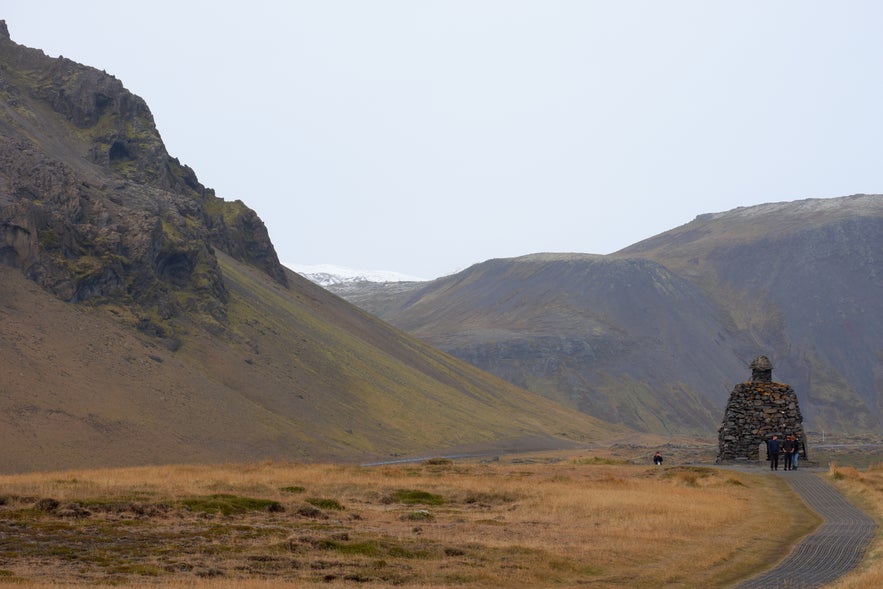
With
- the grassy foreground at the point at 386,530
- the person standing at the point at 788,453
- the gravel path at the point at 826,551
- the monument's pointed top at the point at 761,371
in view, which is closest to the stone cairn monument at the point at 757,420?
the monument's pointed top at the point at 761,371

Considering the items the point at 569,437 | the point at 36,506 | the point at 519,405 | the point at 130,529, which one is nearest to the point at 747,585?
the point at 130,529

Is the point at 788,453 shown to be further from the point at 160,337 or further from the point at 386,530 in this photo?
the point at 160,337

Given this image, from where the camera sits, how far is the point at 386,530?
1240 inches

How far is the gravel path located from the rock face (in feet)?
294

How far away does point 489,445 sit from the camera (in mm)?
130625

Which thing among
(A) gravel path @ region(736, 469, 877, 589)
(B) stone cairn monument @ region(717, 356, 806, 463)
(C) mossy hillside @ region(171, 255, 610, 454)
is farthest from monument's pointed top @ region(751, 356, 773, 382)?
(C) mossy hillside @ region(171, 255, 610, 454)

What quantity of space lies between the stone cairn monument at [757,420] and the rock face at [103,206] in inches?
2859

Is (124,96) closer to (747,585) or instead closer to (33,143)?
(33,143)

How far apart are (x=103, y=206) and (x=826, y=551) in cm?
11063

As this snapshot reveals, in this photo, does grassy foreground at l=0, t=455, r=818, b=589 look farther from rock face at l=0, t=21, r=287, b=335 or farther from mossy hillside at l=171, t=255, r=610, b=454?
rock face at l=0, t=21, r=287, b=335

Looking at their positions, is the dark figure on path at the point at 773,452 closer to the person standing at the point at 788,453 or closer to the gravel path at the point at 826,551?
the person standing at the point at 788,453

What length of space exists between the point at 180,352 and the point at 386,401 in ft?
92.8

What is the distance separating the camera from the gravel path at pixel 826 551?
22.9 meters

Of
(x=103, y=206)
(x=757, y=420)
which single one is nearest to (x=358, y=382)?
(x=103, y=206)
